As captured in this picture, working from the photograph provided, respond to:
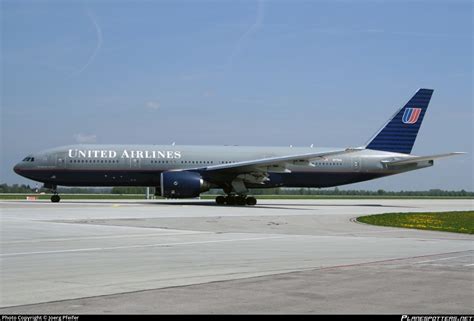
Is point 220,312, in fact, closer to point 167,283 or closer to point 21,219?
point 167,283

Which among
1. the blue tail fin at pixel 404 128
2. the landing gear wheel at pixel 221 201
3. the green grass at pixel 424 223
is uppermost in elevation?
the blue tail fin at pixel 404 128

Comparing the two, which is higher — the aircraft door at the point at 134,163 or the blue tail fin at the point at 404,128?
the blue tail fin at the point at 404,128

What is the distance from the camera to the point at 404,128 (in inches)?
1948

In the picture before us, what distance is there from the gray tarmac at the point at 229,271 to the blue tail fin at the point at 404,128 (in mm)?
28103

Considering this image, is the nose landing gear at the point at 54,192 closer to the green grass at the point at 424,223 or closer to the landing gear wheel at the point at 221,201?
the landing gear wheel at the point at 221,201

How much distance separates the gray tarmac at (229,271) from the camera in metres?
8.28

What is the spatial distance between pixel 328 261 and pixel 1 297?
663 centimetres

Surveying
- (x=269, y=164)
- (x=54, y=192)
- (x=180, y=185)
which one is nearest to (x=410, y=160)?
(x=269, y=164)

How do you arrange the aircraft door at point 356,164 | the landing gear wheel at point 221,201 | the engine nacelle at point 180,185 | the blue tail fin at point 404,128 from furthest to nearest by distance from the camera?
the blue tail fin at point 404,128
the aircraft door at point 356,164
the landing gear wheel at point 221,201
the engine nacelle at point 180,185

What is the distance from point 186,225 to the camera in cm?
2292

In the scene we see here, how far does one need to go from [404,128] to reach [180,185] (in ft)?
62.4

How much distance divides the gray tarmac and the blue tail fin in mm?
28103

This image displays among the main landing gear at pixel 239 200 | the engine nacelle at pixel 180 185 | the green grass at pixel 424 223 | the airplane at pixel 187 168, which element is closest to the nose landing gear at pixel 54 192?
the airplane at pixel 187 168

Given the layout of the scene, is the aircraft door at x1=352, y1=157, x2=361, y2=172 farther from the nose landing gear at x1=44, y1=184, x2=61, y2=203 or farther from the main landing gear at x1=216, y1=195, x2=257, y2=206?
the nose landing gear at x1=44, y1=184, x2=61, y2=203
